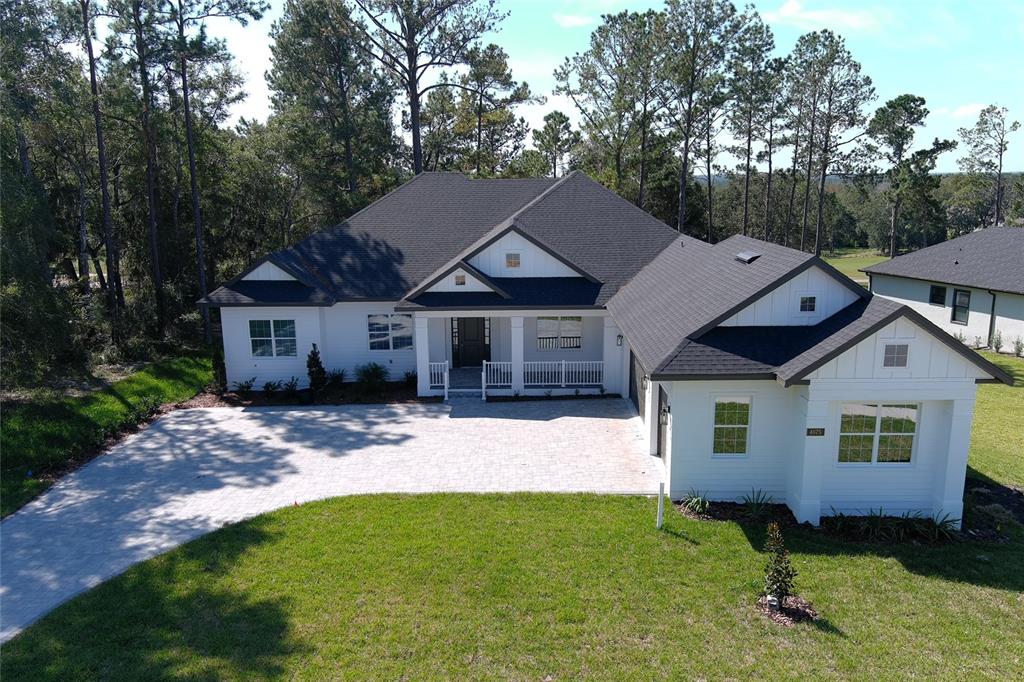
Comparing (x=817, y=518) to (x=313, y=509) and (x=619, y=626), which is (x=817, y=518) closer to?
(x=619, y=626)

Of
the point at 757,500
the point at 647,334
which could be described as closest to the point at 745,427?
the point at 757,500

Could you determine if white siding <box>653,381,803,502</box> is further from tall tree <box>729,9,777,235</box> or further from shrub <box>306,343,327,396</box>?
tall tree <box>729,9,777,235</box>

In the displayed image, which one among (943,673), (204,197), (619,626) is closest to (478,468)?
(619,626)

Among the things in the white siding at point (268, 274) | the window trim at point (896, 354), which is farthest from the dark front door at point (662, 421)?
the white siding at point (268, 274)

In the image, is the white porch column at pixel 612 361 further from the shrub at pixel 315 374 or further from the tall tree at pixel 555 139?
the tall tree at pixel 555 139

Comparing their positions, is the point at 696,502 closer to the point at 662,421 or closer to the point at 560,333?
the point at 662,421

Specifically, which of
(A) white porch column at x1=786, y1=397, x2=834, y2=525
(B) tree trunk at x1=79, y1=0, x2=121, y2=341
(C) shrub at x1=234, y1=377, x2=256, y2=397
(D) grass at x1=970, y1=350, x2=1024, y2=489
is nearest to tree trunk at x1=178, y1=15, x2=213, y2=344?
(B) tree trunk at x1=79, y1=0, x2=121, y2=341
